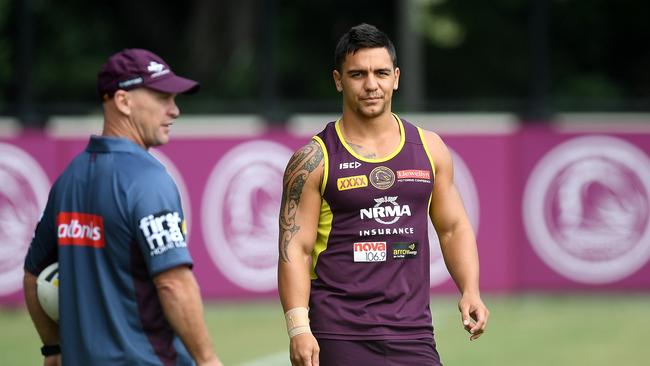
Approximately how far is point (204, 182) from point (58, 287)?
894cm

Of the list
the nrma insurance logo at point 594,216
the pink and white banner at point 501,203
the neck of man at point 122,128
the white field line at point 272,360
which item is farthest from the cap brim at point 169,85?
the nrma insurance logo at point 594,216

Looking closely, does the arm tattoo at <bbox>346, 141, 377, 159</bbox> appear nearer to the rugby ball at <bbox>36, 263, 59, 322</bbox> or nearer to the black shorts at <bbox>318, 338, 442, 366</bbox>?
the black shorts at <bbox>318, 338, 442, 366</bbox>

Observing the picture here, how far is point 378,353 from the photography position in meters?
6.37

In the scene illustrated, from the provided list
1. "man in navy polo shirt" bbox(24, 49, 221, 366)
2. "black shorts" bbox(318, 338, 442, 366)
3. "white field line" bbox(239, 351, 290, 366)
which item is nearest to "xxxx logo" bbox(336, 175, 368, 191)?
"black shorts" bbox(318, 338, 442, 366)

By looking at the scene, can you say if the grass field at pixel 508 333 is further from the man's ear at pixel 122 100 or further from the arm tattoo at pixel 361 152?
the man's ear at pixel 122 100

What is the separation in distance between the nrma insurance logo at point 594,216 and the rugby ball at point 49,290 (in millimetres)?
9586

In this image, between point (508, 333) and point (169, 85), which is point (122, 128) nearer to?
point (169, 85)

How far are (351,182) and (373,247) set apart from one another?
12.1 inches

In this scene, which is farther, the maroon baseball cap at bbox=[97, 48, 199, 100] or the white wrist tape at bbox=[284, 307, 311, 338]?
the white wrist tape at bbox=[284, 307, 311, 338]

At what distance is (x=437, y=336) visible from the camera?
42.0ft

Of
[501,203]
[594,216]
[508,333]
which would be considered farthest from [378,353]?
[594,216]

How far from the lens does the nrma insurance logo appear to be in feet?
48.9

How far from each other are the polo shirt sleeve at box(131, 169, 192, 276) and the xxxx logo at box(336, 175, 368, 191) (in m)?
1.11

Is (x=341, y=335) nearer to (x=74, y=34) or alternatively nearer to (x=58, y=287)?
(x=58, y=287)
